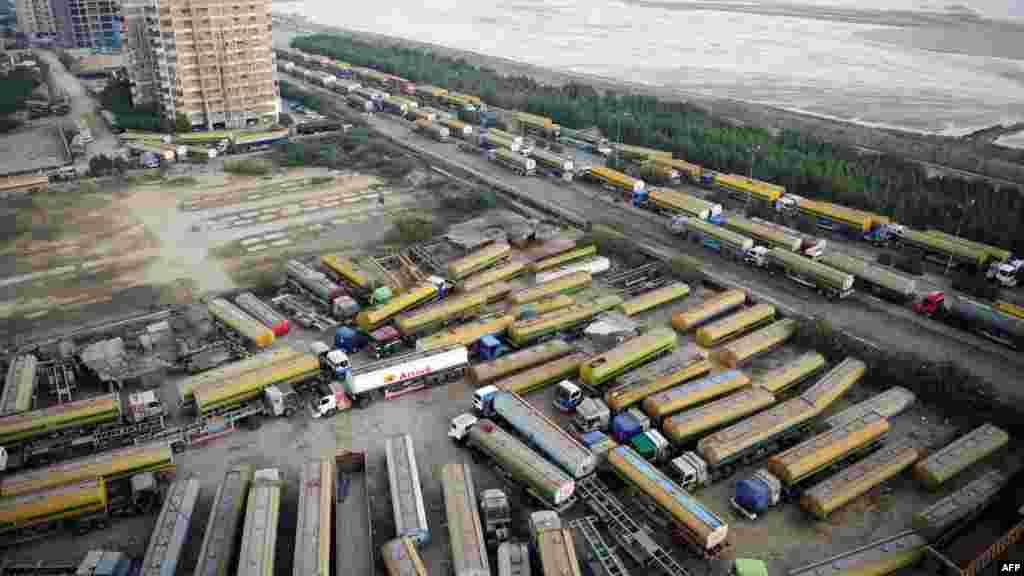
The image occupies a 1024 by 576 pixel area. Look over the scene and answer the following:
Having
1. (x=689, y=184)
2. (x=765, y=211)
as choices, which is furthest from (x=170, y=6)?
(x=765, y=211)

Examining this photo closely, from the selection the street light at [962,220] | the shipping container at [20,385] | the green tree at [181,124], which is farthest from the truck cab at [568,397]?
the green tree at [181,124]

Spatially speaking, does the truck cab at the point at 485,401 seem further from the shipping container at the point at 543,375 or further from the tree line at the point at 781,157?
the tree line at the point at 781,157

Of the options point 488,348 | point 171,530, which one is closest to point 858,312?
point 488,348

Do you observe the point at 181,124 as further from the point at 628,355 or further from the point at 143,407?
the point at 628,355

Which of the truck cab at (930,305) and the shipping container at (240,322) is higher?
the truck cab at (930,305)

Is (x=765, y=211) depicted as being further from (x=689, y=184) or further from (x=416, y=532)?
(x=416, y=532)
